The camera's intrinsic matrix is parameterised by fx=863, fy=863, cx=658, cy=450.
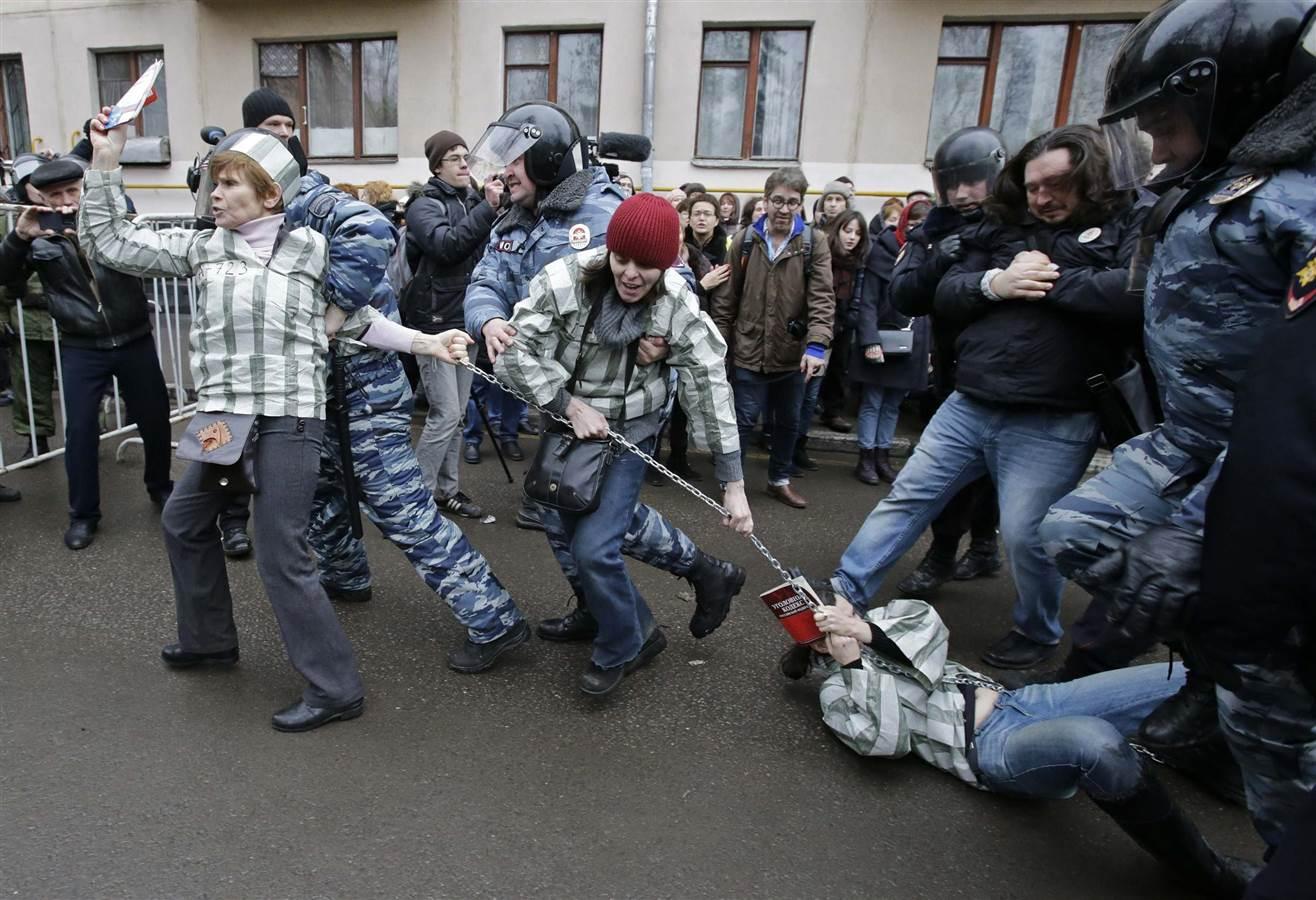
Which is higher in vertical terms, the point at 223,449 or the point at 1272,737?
the point at 223,449

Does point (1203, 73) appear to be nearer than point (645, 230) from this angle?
Yes

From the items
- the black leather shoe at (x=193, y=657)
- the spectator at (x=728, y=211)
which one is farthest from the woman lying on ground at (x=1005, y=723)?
the spectator at (x=728, y=211)

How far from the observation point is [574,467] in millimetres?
2771

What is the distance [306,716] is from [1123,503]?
249 cm

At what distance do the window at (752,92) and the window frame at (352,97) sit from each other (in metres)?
4.75

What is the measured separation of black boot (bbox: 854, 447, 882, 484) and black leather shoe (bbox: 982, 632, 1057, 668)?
2.53 metres

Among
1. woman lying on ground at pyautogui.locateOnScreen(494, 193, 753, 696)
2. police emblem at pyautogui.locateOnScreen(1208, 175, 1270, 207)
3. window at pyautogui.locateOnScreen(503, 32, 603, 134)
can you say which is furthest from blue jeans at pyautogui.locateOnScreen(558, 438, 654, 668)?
window at pyautogui.locateOnScreen(503, 32, 603, 134)

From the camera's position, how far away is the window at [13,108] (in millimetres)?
14688

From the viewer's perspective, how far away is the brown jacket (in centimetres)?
523

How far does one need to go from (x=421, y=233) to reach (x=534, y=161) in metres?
1.68

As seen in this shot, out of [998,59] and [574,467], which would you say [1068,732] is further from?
[998,59]

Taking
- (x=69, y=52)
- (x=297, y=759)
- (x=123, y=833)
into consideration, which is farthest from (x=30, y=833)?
(x=69, y=52)

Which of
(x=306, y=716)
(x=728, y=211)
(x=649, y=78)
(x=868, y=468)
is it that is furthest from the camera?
(x=649, y=78)

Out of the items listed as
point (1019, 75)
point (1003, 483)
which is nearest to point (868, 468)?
point (1003, 483)
